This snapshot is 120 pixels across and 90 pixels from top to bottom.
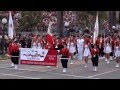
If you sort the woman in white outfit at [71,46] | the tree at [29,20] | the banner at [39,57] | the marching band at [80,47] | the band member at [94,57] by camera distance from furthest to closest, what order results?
Answer: 1. the tree at [29,20]
2. the woman in white outfit at [71,46]
3. the marching band at [80,47]
4. the band member at [94,57]
5. the banner at [39,57]

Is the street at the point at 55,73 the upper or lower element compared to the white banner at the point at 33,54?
lower

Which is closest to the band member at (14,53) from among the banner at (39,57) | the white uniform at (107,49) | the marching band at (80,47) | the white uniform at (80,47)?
the marching band at (80,47)

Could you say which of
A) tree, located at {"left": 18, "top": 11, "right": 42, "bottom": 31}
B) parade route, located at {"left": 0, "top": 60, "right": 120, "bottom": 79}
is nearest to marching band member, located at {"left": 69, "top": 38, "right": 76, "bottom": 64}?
parade route, located at {"left": 0, "top": 60, "right": 120, "bottom": 79}

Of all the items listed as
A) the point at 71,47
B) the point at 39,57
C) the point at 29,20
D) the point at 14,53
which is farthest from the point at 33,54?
the point at 29,20

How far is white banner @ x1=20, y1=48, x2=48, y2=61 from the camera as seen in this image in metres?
16.7

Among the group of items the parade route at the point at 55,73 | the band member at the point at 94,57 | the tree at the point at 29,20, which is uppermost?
the tree at the point at 29,20

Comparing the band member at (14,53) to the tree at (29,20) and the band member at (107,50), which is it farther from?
the tree at (29,20)

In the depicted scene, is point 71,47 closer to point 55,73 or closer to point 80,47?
point 80,47

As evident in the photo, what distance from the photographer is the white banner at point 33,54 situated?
16703 millimetres

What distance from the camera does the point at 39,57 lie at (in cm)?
1675

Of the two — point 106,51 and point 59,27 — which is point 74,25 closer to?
point 59,27

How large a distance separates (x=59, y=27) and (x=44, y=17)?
4456mm

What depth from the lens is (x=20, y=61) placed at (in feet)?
57.1
